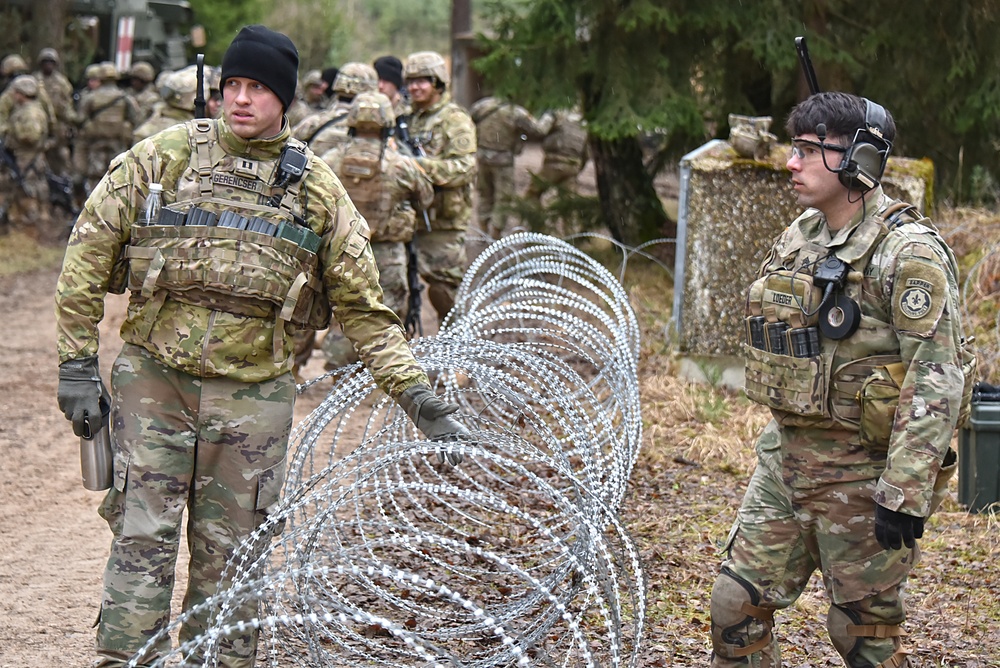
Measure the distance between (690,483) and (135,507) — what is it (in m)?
3.82

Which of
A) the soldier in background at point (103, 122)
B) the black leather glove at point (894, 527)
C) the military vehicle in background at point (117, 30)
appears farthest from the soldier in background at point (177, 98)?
the military vehicle in background at point (117, 30)

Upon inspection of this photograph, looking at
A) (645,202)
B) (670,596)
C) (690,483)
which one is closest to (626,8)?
(645,202)

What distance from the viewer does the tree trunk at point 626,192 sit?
466 inches

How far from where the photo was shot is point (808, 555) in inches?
142

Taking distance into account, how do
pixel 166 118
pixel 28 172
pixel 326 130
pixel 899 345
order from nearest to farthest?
pixel 899 345
pixel 326 130
pixel 166 118
pixel 28 172

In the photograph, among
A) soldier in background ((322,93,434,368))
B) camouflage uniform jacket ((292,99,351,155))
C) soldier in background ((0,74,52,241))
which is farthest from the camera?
soldier in background ((0,74,52,241))

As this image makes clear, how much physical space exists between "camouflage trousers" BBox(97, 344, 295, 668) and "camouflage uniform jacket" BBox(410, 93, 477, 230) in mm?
4502

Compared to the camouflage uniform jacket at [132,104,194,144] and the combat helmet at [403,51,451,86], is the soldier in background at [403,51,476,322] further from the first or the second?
the camouflage uniform jacket at [132,104,194,144]

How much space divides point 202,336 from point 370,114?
11.7 ft

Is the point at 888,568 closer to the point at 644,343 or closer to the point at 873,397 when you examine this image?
the point at 873,397

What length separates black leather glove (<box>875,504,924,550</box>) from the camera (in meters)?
3.21

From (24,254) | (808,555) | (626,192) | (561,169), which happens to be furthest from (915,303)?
(24,254)

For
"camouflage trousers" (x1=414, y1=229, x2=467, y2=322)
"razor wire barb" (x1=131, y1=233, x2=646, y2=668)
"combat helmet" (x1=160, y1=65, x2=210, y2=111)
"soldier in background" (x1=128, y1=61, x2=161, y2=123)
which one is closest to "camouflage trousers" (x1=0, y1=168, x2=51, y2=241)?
"soldier in background" (x1=128, y1=61, x2=161, y2=123)

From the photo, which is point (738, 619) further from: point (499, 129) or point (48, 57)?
point (48, 57)
